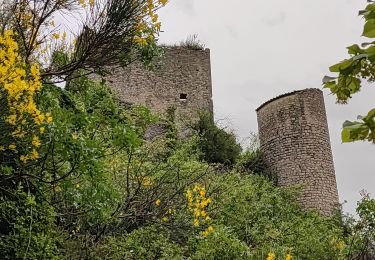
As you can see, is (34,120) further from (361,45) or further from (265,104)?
(265,104)

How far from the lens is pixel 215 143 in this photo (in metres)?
17.0

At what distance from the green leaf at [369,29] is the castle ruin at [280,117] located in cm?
1403

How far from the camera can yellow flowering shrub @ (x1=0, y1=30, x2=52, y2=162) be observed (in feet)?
11.9

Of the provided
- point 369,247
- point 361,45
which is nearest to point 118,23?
point 361,45

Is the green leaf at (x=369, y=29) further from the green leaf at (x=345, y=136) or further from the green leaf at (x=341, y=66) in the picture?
the green leaf at (x=345, y=136)

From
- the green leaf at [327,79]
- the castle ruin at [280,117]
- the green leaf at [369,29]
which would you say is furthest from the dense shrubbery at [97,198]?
the castle ruin at [280,117]

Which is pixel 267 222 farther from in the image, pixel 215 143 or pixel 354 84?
pixel 354 84

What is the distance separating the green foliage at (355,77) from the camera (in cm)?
139

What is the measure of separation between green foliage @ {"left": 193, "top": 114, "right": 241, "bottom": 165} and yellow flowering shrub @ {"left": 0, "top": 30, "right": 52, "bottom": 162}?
38.9ft

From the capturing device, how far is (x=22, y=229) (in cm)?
457

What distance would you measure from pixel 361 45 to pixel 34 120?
3.06 m

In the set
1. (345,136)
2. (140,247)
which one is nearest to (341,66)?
(345,136)

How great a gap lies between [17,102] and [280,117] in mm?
14293

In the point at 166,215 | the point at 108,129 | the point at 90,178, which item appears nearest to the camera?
the point at 90,178
